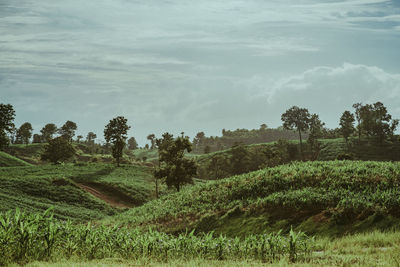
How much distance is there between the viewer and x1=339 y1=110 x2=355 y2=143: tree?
110m

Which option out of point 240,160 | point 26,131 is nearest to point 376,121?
point 240,160

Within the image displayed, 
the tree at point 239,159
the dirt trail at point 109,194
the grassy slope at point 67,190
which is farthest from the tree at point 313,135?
the dirt trail at point 109,194

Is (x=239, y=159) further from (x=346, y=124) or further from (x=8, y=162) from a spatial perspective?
(x=8, y=162)

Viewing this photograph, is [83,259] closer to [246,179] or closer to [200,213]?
[200,213]

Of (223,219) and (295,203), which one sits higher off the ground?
(295,203)

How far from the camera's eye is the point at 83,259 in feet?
32.7

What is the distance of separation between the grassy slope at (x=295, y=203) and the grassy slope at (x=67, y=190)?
1350cm

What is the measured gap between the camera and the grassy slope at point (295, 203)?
24016 mm

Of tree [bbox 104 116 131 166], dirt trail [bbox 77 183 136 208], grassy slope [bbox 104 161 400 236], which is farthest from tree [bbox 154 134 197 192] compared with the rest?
tree [bbox 104 116 131 166]

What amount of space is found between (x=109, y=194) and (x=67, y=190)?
8147 millimetres

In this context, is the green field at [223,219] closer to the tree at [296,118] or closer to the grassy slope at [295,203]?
the grassy slope at [295,203]

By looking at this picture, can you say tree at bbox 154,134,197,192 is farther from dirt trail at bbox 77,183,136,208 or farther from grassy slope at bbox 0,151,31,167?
grassy slope at bbox 0,151,31,167

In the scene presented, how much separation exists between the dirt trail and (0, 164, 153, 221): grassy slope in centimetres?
57

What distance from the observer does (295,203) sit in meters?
28.5
